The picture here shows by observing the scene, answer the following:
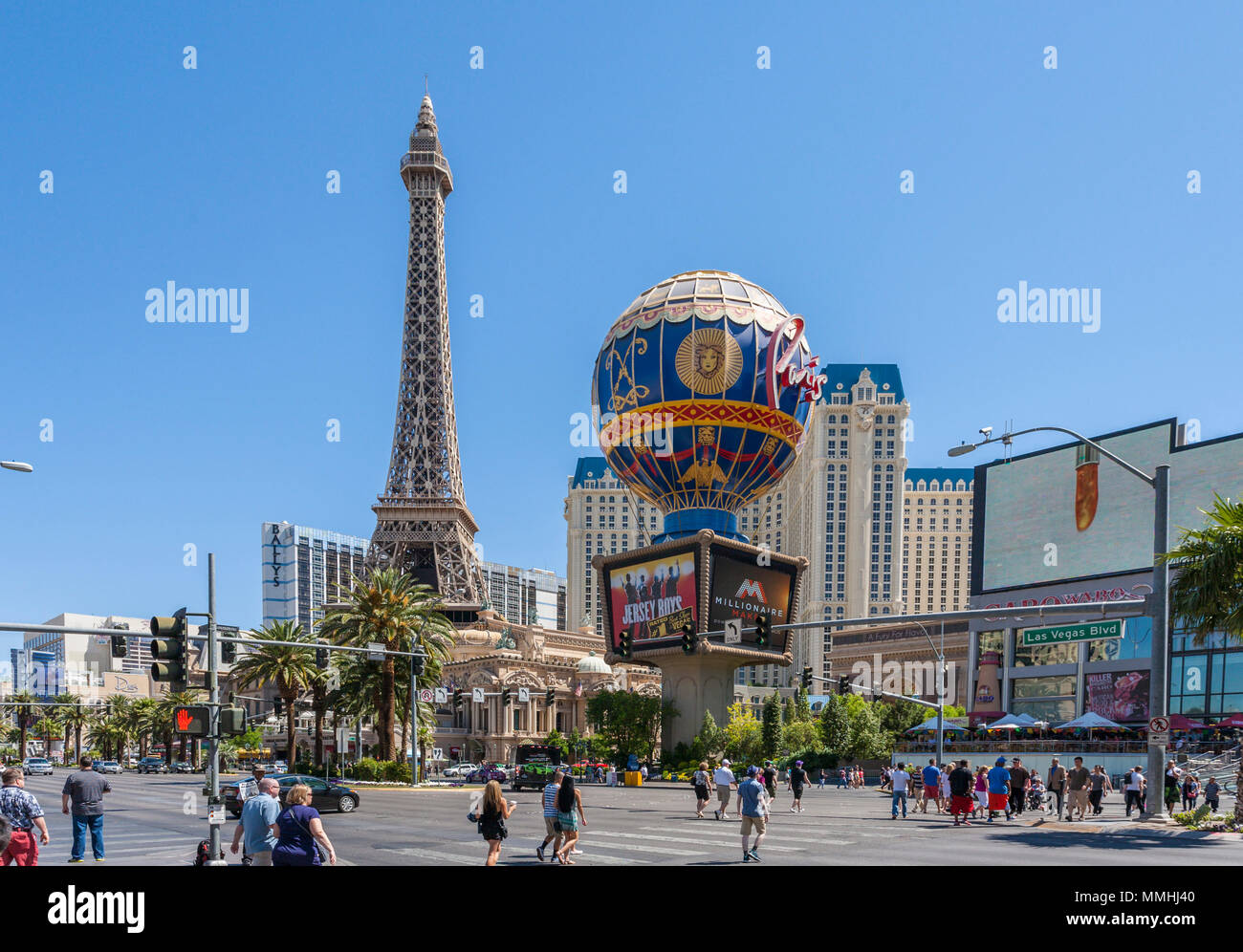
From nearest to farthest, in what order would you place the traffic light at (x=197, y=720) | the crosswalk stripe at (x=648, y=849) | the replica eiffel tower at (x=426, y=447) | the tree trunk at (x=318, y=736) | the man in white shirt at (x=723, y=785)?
the traffic light at (x=197, y=720), the crosswalk stripe at (x=648, y=849), the man in white shirt at (x=723, y=785), the tree trunk at (x=318, y=736), the replica eiffel tower at (x=426, y=447)

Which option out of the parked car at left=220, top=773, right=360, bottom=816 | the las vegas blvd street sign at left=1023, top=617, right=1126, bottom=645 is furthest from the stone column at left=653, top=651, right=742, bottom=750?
the parked car at left=220, top=773, right=360, bottom=816

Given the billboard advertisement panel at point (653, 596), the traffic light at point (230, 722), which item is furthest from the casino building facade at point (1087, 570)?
the traffic light at point (230, 722)

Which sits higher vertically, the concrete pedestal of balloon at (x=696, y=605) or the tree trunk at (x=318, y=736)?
the concrete pedestal of balloon at (x=696, y=605)

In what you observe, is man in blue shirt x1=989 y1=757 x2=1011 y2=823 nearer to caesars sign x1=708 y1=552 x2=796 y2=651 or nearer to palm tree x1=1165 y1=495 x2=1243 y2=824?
palm tree x1=1165 y1=495 x2=1243 y2=824

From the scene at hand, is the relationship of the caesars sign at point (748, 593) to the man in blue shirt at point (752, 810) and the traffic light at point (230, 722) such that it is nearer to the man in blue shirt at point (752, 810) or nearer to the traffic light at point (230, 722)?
the man in blue shirt at point (752, 810)
